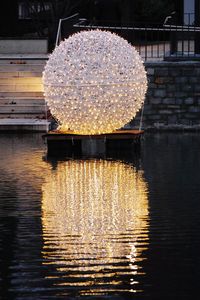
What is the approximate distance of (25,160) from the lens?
1808cm

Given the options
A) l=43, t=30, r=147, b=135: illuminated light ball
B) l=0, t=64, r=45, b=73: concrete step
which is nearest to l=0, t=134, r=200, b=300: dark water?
l=43, t=30, r=147, b=135: illuminated light ball

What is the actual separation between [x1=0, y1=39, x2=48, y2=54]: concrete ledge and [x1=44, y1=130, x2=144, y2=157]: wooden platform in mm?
11215

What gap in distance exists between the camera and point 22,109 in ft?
78.0

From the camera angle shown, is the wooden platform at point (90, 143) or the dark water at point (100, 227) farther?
the wooden platform at point (90, 143)

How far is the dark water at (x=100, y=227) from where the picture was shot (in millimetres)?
9820

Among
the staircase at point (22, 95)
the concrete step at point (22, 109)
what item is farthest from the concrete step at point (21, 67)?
the concrete step at point (22, 109)

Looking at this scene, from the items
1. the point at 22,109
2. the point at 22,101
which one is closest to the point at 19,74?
the point at 22,101

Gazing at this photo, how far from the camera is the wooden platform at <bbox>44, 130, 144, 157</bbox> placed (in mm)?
18797

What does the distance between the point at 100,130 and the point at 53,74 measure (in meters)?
1.17

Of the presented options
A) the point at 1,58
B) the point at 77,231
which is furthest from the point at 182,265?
the point at 1,58

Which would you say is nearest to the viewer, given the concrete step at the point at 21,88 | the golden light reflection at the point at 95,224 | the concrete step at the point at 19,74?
the golden light reflection at the point at 95,224

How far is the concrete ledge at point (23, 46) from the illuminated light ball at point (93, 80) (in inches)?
453

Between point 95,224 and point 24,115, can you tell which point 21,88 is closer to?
point 24,115

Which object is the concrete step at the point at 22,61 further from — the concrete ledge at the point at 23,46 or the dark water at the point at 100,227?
the dark water at the point at 100,227
